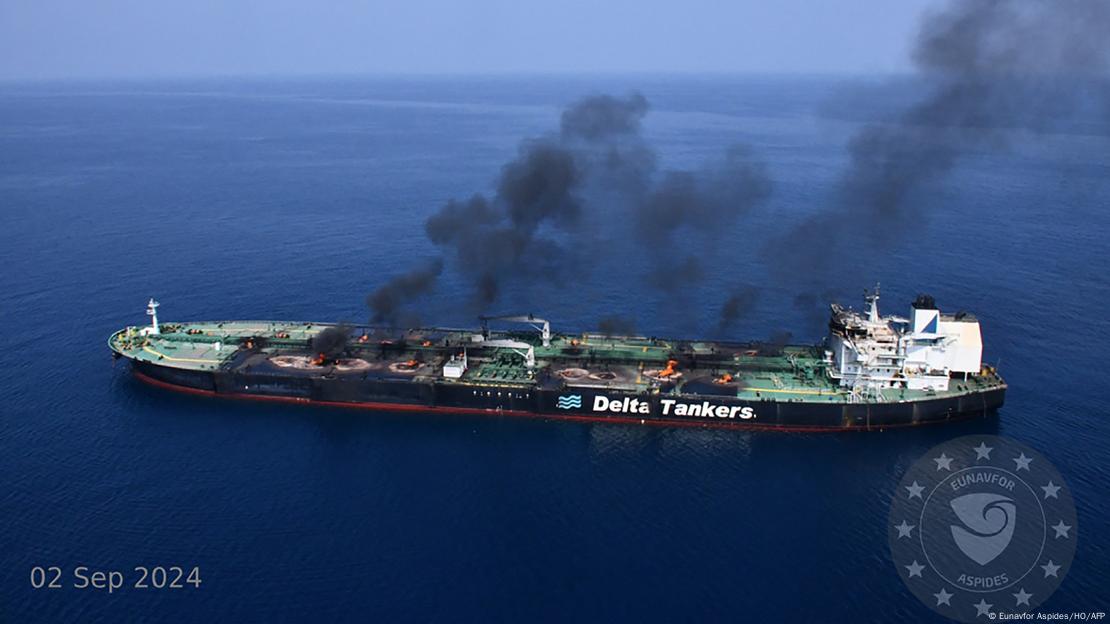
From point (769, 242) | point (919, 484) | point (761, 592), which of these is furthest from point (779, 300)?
point (761, 592)

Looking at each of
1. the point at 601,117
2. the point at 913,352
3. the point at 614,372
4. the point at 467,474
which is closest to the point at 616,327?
the point at 614,372

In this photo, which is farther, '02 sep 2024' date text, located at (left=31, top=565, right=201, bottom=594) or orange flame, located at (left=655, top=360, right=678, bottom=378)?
orange flame, located at (left=655, top=360, right=678, bottom=378)

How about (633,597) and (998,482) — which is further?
(998,482)

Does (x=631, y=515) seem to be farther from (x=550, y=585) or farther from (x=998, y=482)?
(x=998, y=482)

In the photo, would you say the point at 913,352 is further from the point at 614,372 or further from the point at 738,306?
the point at 614,372

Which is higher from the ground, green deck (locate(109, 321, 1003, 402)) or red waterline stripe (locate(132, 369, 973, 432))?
green deck (locate(109, 321, 1003, 402))

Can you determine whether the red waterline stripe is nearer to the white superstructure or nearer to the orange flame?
the white superstructure

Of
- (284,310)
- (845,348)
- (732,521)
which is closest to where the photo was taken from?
(732,521)
